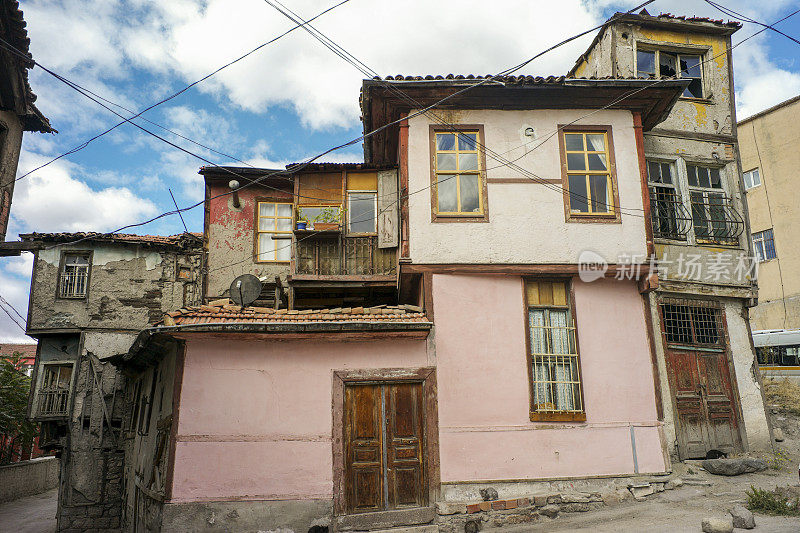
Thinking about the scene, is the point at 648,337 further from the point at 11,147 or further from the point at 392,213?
the point at 11,147

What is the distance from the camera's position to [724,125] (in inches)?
522

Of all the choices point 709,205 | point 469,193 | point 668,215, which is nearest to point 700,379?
point 668,215

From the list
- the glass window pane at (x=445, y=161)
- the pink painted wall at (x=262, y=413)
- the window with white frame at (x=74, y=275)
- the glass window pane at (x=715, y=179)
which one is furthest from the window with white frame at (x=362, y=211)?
the window with white frame at (x=74, y=275)

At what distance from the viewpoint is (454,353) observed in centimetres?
998

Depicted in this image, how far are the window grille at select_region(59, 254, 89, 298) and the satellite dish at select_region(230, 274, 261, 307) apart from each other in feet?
37.1

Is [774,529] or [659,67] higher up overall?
[659,67]

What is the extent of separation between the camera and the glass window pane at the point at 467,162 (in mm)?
11062

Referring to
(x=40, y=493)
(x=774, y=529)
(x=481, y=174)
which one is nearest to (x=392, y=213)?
(x=481, y=174)

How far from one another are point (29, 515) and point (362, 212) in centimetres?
1812

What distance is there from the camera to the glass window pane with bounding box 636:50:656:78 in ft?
43.8

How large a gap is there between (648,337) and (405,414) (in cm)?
487

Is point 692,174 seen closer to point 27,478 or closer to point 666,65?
point 666,65

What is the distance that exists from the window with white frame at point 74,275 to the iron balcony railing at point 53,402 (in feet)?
10.8

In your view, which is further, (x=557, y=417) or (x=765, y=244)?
(x=765, y=244)
